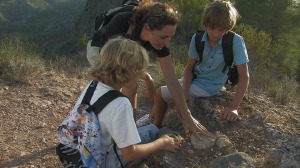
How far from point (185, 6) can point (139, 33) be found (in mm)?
8220

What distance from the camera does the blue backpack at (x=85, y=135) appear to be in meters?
1.72

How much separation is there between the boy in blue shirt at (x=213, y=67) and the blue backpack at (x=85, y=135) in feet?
3.20

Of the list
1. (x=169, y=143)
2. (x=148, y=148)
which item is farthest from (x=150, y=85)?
(x=148, y=148)

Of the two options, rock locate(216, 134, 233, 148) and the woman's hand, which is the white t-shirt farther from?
the woman's hand

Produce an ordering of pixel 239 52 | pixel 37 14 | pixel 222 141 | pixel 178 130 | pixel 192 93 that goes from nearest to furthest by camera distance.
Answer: pixel 222 141 → pixel 239 52 → pixel 178 130 → pixel 192 93 → pixel 37 14

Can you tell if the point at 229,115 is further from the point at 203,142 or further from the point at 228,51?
the point at 228,51

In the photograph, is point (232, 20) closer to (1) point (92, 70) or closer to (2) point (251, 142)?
→ (2) point (251, 142)

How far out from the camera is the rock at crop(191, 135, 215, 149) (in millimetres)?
2382

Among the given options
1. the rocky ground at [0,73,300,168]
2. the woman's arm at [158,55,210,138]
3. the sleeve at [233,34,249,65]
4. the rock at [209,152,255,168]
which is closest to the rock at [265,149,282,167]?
the rocky ground at [0,73,300,168]

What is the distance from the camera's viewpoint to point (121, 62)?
166 centimetres

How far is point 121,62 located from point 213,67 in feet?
4.00

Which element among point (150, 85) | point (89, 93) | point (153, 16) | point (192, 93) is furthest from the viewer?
point (192, 93)

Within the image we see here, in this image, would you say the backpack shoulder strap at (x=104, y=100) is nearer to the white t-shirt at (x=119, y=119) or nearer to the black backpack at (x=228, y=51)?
the white t-shirt at (x=119, y=119)

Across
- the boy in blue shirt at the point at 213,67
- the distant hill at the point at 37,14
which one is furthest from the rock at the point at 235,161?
the distant hill at the point at 37,14
